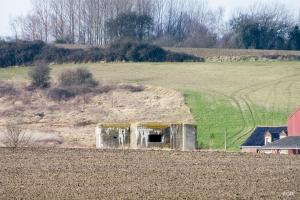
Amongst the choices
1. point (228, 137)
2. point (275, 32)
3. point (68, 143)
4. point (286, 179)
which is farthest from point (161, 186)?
point (275, 32)

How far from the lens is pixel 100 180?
24125 millimetres

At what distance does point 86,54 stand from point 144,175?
60695 millimetres

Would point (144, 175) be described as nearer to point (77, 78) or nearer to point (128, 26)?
point (77, 78)

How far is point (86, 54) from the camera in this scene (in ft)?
281

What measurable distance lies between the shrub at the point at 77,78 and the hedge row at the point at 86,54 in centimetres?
1022

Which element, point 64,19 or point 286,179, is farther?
point 64,19

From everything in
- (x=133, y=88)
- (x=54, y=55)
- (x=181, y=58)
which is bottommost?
(x=133, y=88)

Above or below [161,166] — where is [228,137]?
below

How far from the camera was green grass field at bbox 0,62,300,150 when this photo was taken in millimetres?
56062

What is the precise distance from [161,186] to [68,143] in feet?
84.9

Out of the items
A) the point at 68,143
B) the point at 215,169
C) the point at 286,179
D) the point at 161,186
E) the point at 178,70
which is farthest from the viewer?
the point at 178,70

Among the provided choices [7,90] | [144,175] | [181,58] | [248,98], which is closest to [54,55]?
[181,58]

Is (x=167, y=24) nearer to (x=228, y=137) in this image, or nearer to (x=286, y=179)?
(x=228, y=137)

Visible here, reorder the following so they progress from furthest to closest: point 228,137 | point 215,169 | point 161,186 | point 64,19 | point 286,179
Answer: point 64,19
point 228,137
point 215,169
point 286,179
point 161,186
